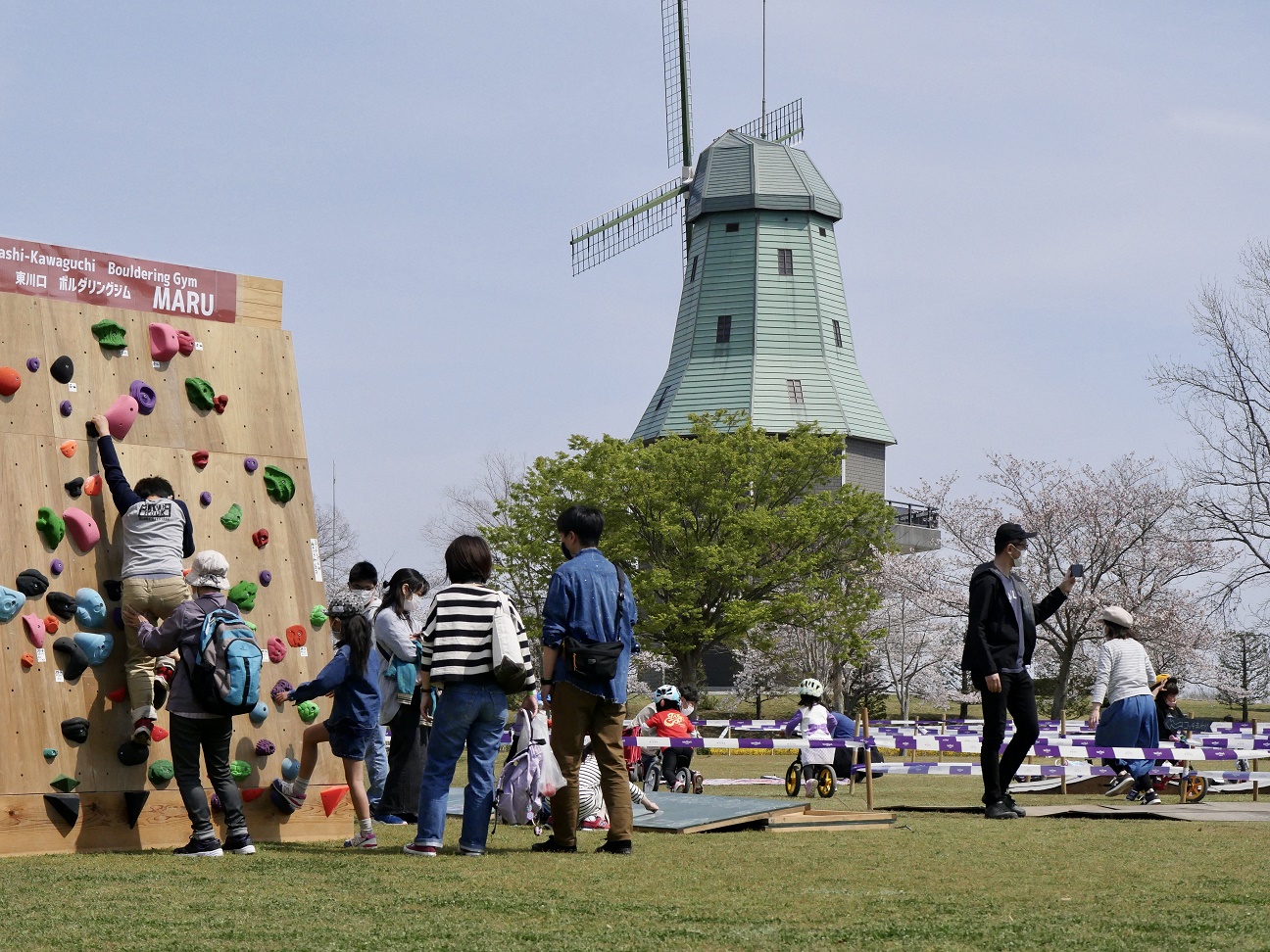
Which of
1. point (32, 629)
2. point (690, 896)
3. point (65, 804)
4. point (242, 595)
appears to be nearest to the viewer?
point (690, 896)

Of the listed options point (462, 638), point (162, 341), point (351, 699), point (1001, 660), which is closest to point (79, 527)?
point (162, 341)

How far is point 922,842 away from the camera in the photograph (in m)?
8.52

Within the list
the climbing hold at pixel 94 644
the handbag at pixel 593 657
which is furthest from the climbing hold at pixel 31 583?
the handbag at pixel 593 657

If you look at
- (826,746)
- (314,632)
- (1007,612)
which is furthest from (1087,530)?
(314,632)

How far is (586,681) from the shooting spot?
7945mm

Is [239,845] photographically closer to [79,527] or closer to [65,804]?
[65,804]

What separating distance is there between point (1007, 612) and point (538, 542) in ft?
88.0

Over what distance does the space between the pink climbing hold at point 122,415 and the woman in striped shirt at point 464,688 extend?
234cm

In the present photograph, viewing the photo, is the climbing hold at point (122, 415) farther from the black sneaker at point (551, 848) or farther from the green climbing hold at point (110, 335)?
the black sneaker at point (551, 848)

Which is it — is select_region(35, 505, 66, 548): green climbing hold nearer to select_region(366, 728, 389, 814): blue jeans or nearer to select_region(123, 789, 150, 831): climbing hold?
select_region(123, 789, 150, 831): climbing hold

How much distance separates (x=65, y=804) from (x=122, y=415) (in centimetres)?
216

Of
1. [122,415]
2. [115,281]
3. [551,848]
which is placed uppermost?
[115,281]

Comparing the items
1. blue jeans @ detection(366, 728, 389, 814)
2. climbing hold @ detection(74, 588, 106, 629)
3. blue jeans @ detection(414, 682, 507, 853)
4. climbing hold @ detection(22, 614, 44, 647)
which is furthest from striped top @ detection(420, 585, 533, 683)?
blue jeans @ detection(366, 728, 389, 814)

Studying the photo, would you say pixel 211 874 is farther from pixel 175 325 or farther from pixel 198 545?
pixel 175 325
